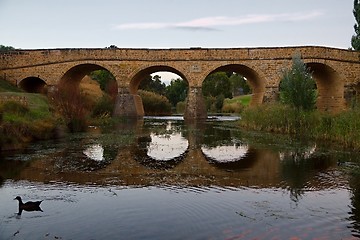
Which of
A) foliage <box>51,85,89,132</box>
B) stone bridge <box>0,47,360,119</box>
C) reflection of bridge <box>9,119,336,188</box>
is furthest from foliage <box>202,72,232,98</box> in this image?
reflection of bridge <box>9,119,336,188</box>

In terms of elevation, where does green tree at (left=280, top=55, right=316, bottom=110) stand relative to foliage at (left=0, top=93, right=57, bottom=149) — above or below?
above

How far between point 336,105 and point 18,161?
98.1 feet

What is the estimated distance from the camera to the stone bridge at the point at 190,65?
3419cm

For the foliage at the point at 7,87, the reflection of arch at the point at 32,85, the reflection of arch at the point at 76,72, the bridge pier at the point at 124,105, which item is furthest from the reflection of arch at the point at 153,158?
the reflection of arch at the point at 32,85

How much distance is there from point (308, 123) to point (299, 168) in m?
8.43

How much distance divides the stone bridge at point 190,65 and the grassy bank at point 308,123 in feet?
33.3

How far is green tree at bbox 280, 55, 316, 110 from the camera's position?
21.2 meters

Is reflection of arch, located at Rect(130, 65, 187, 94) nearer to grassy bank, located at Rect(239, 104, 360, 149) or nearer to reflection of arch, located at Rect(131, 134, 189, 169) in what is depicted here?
grassy bank, located at Rect(239, 104, 360, 149)

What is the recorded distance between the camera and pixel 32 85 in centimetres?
3922

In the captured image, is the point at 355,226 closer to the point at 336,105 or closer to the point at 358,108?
A: the point at 358,108

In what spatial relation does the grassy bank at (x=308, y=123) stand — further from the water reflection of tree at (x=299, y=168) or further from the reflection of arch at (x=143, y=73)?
the reflection of arch at (x=143, y=73)

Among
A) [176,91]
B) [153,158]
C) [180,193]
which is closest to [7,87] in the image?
[153,158]

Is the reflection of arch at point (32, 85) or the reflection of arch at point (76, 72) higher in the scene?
the reflection of arch at point (76, 72)

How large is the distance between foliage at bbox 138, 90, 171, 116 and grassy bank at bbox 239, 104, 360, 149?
2236 centimetres
